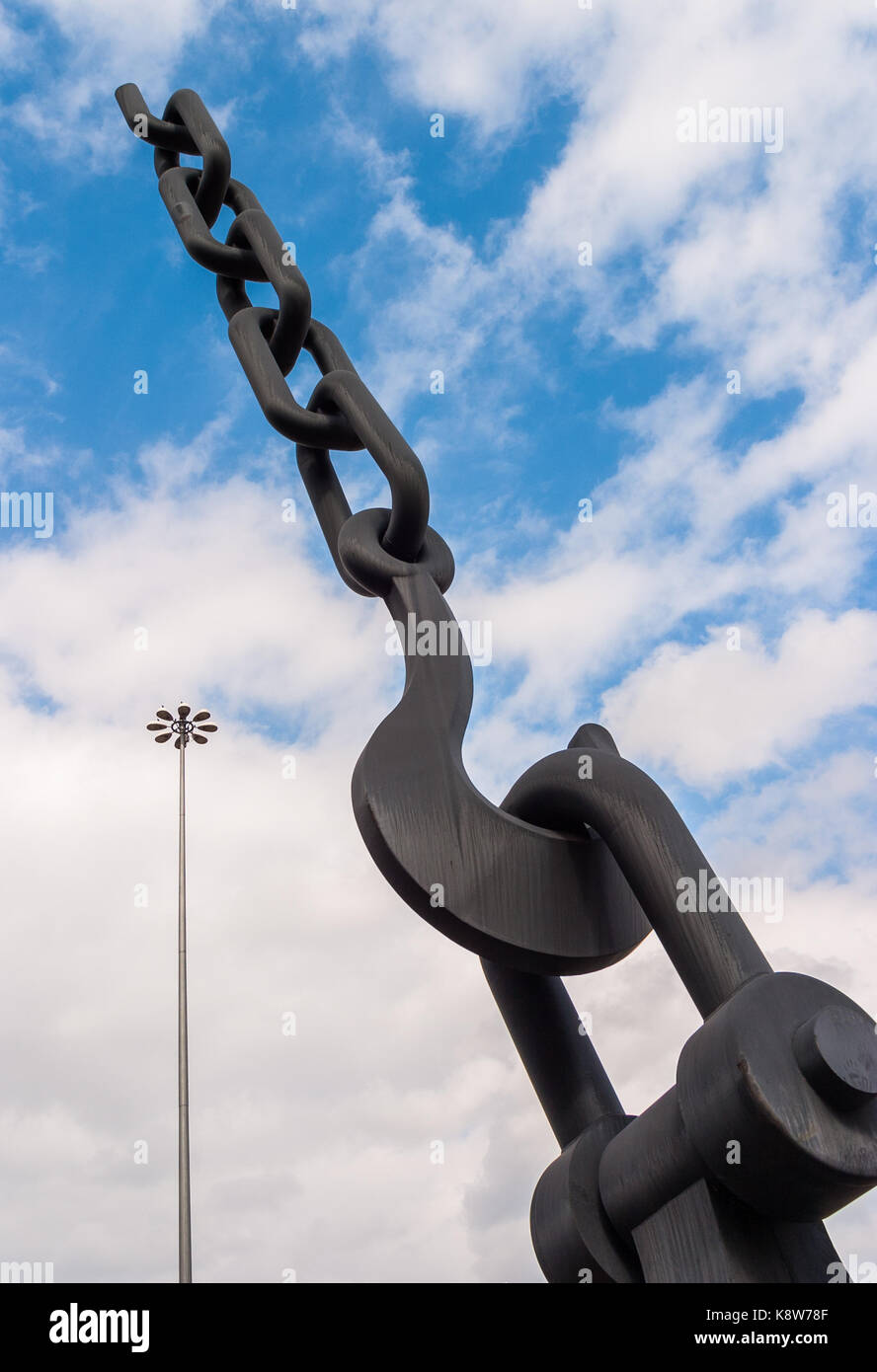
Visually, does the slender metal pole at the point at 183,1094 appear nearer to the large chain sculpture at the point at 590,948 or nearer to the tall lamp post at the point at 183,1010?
the tall lamp post at the point at 183,1010

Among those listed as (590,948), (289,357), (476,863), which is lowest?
(590,948)

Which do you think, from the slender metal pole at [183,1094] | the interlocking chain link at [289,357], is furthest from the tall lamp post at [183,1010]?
the interlocking chain link at [289,357]

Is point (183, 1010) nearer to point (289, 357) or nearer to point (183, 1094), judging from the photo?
point (183, 1094)

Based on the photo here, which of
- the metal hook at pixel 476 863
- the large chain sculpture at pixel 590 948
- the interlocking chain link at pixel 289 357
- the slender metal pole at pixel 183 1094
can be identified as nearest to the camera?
the large chain sculpture at pixel 590 948

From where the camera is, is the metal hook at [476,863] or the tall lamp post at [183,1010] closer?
the metal hook at [476,863]

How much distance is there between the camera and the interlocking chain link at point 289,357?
2486 mm

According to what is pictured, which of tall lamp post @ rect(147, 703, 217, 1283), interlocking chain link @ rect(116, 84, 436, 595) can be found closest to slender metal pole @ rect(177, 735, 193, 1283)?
tall lamp post @ rect(147, 703, 217, 1283)

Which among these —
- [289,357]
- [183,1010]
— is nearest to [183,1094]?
[183,1010]

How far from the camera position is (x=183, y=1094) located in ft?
40.9

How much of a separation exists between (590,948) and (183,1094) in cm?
1124

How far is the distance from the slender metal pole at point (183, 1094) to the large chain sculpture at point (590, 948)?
10.3 metres
